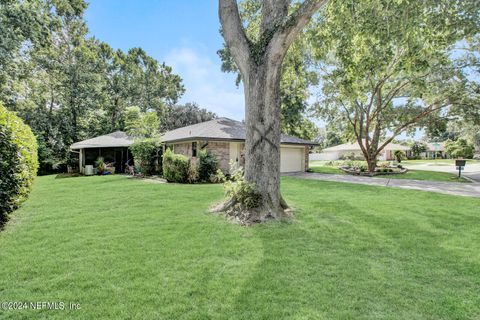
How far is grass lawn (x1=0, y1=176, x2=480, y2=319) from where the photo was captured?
2.69 metres

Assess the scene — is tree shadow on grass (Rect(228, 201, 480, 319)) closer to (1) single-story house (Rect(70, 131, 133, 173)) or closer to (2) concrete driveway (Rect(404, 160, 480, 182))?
(2) concrete driveway (Rect(404, 160, 480, 182))

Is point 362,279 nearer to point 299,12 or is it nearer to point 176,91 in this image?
point 299,12

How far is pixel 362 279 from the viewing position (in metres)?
3.29

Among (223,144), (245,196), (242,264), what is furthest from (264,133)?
(223,144)

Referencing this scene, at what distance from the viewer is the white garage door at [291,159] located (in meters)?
18.3

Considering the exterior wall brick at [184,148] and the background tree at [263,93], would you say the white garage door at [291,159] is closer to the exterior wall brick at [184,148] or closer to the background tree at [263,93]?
the exterior wall brick at [184,148]

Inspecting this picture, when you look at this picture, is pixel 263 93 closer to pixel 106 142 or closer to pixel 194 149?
pixel 194 149

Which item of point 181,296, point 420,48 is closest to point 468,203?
point 420,48

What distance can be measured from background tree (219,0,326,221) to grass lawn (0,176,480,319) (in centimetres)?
107

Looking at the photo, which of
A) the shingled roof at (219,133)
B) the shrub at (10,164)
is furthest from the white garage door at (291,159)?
the shrub at (10,164)

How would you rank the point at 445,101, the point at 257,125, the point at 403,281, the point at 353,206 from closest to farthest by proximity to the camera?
the point at 403,281, the point at 257,125, the point at 353,206, the point at 445,101

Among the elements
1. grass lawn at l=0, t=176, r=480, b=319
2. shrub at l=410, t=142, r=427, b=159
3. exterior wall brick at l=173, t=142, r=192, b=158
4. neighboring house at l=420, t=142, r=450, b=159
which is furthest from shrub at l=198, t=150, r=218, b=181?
neighboring house at l=420, t=142, r=450, b=159

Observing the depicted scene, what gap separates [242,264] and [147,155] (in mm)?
14245

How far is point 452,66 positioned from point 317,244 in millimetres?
18100
